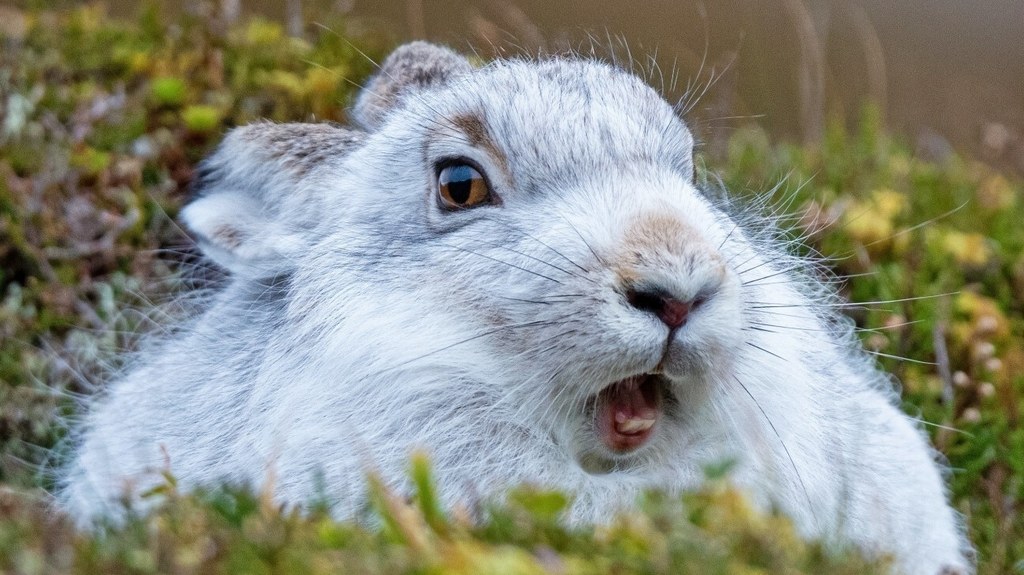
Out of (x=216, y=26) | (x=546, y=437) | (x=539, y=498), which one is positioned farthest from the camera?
(x=216, y=26)

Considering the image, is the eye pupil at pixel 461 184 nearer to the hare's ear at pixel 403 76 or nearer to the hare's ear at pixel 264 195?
the hare's ear at pixel 264 195

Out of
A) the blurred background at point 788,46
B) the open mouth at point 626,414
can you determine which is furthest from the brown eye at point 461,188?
the blurred background at point 788,46

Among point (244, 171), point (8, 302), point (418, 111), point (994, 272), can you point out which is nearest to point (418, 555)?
point (418, 111)

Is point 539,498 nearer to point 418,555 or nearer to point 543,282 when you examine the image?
point 418,555

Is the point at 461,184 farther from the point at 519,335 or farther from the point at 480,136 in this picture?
the point at 519,335

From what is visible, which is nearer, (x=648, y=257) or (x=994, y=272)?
(x=648, y=257)

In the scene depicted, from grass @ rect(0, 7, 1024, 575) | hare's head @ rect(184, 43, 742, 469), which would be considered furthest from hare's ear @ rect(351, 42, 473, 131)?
grass @ rect(0, 7, 1024, 575)
